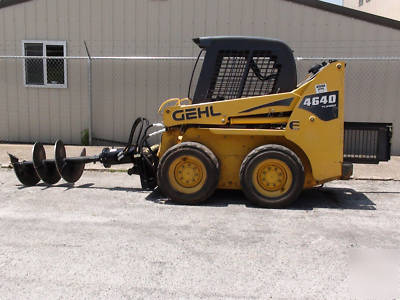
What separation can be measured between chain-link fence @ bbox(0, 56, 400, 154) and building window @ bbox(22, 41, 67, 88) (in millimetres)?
27

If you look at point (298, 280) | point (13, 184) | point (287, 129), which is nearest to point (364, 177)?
point (287, 129)

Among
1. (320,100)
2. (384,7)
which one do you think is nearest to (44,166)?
(320,100)

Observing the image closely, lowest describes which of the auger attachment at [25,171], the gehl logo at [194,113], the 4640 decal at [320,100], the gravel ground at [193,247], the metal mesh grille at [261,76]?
the gravel ground at [193,247]

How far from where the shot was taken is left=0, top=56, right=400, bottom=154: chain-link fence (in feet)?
36.2

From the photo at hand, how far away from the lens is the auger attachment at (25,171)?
706 centimetres

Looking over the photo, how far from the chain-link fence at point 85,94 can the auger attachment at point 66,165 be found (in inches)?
158

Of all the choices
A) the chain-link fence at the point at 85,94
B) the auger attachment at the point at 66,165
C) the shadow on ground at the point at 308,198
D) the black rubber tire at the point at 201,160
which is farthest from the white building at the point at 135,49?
the black rubber tire at the point at 201,160

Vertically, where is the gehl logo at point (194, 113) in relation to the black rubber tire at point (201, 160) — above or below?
above

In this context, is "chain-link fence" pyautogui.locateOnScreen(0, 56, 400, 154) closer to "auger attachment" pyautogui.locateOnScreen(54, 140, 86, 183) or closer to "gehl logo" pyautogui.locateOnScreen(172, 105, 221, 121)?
"auger attachment" pyautogui.locateOnScreen(54, 140, 86, 183)

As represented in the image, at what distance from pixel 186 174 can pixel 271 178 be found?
127 centimetres

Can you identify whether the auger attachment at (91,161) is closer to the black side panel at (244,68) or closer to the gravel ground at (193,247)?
the gravel ground at (193,247)

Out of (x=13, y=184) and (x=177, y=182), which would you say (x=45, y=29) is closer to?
(x=13, y=184)

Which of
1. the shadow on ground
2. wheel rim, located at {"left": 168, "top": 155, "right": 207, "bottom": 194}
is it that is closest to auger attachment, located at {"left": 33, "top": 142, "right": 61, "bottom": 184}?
the shadow on ground

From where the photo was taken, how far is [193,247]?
4445 mm
